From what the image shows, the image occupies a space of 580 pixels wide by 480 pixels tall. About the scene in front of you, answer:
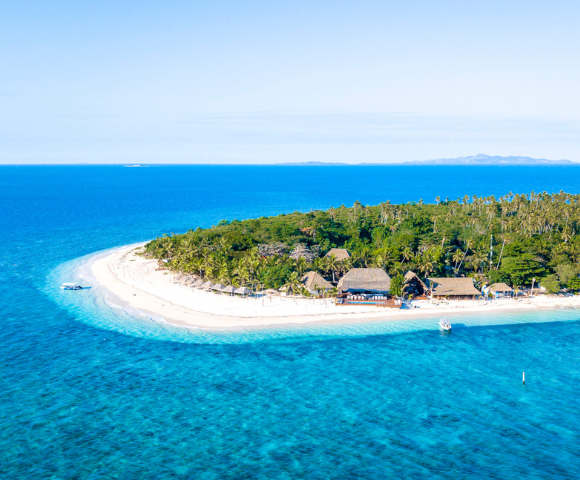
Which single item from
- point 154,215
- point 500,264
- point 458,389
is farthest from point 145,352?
point 154,215

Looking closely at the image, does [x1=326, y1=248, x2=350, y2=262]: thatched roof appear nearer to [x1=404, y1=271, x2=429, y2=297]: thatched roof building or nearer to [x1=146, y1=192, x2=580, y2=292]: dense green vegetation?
[x1=146, y1=192, x2=580, y2=292]: dense green vegetation

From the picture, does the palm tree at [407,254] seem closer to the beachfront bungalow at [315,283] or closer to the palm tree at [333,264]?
the palm tree at [333,264]

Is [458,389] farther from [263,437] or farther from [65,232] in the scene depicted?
[65,232]

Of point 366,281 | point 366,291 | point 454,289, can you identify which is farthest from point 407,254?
point 366,291

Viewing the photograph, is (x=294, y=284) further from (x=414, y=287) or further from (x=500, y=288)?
(x=500, y=288)

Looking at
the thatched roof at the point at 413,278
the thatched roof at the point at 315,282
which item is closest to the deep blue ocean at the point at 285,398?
the thatched roof at the point at 413,278

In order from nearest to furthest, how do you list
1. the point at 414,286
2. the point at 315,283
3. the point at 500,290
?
the point at 315,283 → the point at 500,290 → the point at 414,286
